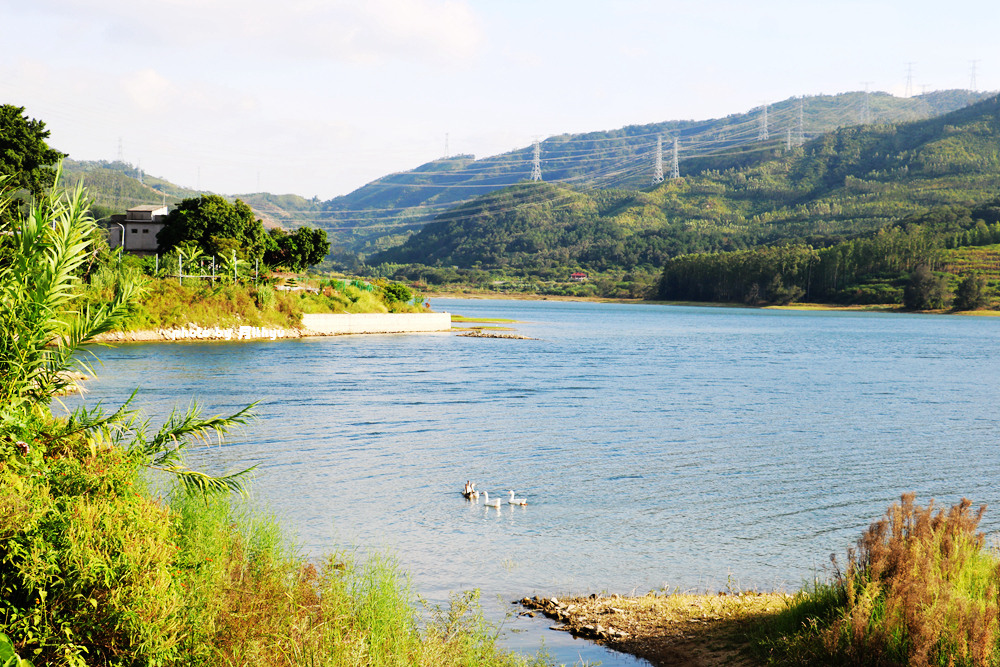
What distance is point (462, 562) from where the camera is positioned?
12711mm

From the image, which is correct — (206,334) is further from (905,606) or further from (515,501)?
(905,606)

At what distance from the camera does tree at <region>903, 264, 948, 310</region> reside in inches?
5787

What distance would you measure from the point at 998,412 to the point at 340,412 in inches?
1044

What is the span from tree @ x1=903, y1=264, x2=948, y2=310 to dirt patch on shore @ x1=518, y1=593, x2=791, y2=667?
6094 inches

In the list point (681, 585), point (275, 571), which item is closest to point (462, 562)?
point (681, 585)

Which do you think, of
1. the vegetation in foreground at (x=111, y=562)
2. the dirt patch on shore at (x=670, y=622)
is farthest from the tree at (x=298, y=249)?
the vegetation in foreground at (x=111, y=562)

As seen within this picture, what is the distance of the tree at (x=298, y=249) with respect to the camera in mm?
73750

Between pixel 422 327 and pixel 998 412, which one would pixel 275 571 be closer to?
pixel 998 412

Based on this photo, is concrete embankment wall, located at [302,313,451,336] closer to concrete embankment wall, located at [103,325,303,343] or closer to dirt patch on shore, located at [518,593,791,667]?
concrete embankment wall, located at [103,325,303,343]

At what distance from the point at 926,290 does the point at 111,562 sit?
16214 centimetres

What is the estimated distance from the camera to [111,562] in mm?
6082

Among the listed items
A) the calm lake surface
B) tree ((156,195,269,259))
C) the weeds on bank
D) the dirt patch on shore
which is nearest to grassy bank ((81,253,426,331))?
the calm lake surface

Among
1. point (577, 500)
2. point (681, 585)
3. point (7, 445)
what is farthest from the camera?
point (577, 500)

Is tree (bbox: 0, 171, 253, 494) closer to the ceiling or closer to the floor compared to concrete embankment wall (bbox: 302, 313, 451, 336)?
closer to the ceiling
